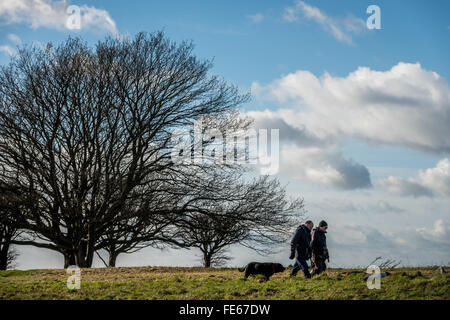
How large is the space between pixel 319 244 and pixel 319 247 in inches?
4.2

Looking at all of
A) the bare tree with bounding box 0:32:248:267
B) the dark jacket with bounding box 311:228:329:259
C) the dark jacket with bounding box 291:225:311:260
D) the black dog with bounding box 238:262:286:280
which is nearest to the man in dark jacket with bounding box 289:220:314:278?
the dark jacket with bounding box 291:225:311:260

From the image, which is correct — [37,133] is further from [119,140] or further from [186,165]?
[186,165]

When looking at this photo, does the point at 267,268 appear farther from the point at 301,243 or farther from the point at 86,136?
the point at 86,136

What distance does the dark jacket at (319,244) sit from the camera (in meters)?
14.4

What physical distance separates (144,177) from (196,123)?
11.4 feet

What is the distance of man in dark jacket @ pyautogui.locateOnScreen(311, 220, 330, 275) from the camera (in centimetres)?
1443

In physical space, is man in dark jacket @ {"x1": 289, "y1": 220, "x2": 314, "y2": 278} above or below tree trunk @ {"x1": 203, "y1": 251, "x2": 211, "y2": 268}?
above

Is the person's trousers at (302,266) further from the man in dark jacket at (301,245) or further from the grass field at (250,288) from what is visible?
the grass field at (250,288)

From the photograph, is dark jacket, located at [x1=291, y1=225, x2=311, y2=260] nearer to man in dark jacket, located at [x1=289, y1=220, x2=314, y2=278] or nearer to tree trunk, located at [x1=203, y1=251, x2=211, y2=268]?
man in dark jacket, located at [x1=289, y1=220, x2=314, y2=278]

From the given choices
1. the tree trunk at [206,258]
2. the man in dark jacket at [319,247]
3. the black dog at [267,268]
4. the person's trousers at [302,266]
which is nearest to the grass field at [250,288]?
the black dog at [267,268]

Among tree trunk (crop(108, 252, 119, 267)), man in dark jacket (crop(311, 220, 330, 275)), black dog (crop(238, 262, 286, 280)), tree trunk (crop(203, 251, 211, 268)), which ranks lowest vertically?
tree trunk (crop(203, 251, 211, 268))

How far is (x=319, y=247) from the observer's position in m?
14.5

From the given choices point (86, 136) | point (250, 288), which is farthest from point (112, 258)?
point (250, 288)
